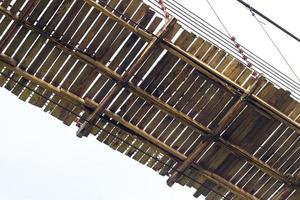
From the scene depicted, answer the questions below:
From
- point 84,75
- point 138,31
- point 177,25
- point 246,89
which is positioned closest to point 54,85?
point 84,75

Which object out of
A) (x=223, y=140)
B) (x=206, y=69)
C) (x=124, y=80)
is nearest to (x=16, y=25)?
(x=124, y=80)

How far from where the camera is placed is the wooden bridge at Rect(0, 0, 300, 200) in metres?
10.5

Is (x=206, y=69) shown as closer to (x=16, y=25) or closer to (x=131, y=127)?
(x=131, y=127)

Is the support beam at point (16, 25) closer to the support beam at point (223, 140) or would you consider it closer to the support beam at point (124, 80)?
the support beam at point (124, 80)

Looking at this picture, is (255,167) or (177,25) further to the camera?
(255,167)

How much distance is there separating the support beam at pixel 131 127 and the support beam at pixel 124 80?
19 cm

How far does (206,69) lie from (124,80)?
1.72 m

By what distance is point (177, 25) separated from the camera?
412 inches

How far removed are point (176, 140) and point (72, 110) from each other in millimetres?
2438

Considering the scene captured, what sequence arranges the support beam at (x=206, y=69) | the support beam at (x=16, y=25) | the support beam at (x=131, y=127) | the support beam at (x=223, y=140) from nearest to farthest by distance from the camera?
the support beam at (x=16, y=25) < the support beam at (x=206, y=69) < the support beam at (x=131, y=127) < the support beam at (x=223, y=140)

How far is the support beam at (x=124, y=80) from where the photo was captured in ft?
34.3

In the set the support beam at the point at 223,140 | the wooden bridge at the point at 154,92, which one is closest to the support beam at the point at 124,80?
the wooden bridge at the point at 154,92

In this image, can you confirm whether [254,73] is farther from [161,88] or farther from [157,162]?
[157,162]

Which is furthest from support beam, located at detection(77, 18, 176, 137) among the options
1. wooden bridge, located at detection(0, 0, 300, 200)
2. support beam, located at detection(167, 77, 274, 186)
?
support beam, located at detection(167, 77, 274, 186)
